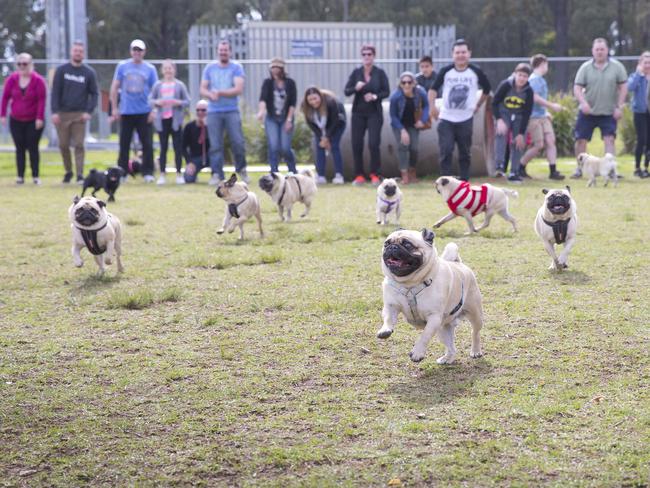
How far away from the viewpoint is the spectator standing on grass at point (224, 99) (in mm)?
17312

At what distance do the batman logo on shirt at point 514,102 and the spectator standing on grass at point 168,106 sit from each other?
5.86m

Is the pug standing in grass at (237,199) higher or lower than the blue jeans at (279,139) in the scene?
lower

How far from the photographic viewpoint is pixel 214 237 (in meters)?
11.3

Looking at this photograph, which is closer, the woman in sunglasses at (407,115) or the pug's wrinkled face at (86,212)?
the pug's wrinkled face at (86,212)

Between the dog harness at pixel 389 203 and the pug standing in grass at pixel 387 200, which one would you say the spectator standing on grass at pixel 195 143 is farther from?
the dog harness at pixel 389 203

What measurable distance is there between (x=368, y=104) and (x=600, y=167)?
13.4ft

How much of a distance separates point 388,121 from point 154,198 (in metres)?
5.08

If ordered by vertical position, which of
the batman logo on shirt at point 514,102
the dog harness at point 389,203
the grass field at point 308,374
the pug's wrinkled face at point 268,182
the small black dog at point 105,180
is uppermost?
the batman logo on shirt at point 514,102

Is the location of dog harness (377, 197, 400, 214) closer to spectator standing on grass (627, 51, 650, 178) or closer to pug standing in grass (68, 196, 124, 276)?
pug standing in grass (68, 196, 124, 276)

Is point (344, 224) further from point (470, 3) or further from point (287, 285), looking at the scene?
point (470, 3)

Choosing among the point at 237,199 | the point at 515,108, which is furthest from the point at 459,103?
the point at 237,199

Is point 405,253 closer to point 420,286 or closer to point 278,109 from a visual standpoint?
A: point 420,286

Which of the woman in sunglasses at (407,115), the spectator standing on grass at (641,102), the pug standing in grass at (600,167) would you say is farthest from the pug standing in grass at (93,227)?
the spectator standing on grass at (641,102)

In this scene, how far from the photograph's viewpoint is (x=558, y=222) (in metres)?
8.35
